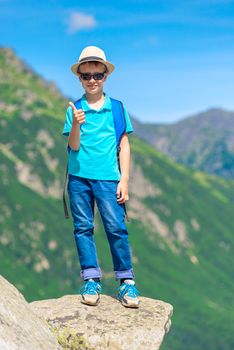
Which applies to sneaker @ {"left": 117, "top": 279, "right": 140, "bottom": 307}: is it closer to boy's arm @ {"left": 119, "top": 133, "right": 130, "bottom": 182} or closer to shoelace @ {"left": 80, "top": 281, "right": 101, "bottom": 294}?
shoelace @ {"left": 80, "top": 281, "right": 101, "bottom": 294}

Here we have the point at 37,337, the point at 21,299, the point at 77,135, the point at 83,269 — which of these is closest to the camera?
the point at 37,337

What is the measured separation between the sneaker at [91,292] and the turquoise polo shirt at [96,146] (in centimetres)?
277

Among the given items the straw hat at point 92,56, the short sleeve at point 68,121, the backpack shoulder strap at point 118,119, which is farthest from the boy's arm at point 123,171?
the straw hat at point 92,56

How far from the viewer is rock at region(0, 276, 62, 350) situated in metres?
9.98

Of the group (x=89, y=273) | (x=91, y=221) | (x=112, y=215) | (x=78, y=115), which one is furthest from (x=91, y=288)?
(x=78, y=115)

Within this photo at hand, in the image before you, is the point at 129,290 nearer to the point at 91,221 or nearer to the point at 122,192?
the point at 91,221

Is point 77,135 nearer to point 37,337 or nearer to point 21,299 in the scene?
point 21,299

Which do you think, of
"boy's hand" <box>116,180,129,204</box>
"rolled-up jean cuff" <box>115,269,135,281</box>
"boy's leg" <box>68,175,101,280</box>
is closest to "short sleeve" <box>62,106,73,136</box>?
"boy's leg" <box>68,175,101,280</box>

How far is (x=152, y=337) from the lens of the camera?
41.3 feet

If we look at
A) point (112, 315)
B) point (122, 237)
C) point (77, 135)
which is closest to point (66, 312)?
point (112, 315)

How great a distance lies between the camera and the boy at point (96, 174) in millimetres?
13875

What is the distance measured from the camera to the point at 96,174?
14008 mm

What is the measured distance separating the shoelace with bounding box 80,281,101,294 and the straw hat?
547 centimetres

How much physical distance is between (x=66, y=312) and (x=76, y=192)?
2955 millimetres
